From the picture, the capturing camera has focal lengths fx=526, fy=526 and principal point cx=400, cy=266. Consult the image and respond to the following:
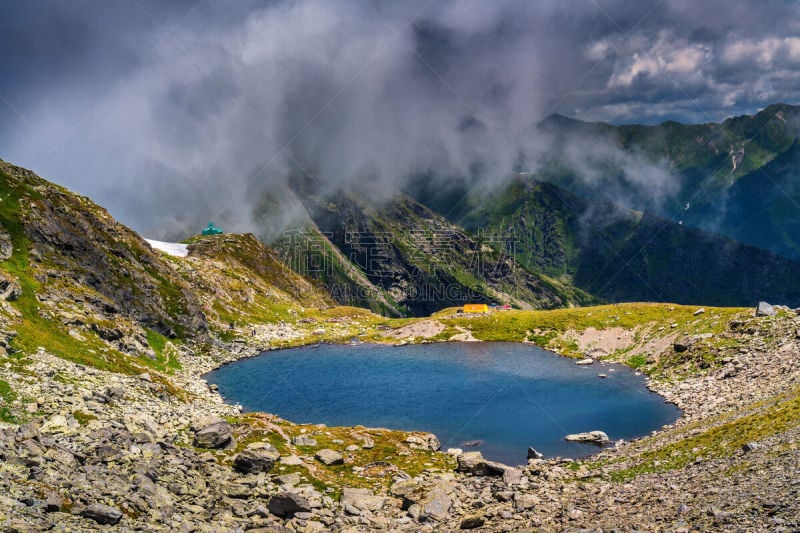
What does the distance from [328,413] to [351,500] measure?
43.1 metres

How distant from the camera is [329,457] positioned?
5334 cm

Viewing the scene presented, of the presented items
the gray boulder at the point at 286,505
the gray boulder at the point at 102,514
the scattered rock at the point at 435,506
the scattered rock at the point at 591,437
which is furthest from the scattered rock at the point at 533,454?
the gray boulder at the point at 102,514

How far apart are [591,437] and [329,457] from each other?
33878 millimetres

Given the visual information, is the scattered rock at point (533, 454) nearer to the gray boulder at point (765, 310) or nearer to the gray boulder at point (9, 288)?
the gray boulder at point (765, 310)

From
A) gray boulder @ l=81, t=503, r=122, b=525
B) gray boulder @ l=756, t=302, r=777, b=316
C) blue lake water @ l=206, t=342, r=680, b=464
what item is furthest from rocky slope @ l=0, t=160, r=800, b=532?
blue lake water @ l=206, t=342, r=680, b=464

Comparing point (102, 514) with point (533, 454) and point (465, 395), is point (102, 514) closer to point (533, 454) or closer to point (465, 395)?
point (533, 454)

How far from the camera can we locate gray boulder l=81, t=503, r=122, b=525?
2770 cm

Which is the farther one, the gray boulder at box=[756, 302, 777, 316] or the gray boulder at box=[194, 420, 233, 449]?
the gray boulder at box=[756, 302, 777, 316]

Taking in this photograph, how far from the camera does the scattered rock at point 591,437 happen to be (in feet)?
214

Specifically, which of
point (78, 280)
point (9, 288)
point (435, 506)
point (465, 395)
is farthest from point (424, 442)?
point (78, 280)

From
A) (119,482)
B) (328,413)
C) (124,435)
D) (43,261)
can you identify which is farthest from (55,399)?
(43,261)

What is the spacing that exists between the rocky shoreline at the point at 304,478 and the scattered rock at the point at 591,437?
2912 mm

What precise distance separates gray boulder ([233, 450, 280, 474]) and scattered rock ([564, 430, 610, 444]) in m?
39.5

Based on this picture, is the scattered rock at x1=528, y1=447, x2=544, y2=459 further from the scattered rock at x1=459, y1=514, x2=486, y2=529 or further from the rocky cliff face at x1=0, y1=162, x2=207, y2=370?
the rocky cliff face at x1=0, y1=162, x2=207, y2=370
